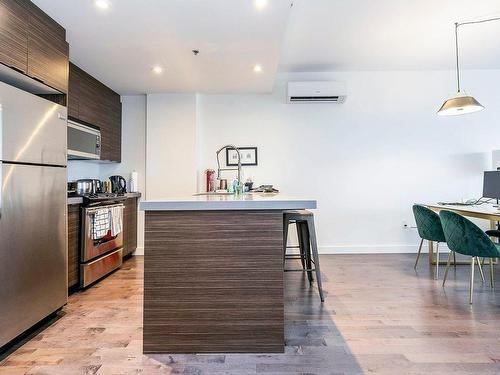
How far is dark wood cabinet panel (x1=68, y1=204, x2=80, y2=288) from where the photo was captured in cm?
272

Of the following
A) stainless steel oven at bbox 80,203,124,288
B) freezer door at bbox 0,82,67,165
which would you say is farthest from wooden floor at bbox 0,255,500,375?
freezer door at bbox 0,82,67,165

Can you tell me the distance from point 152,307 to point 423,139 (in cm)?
430

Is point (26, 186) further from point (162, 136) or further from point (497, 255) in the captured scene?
point (497, 255)

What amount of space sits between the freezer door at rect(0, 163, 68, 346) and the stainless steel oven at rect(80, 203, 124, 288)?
1.65 feet

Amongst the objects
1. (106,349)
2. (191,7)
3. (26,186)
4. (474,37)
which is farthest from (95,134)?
(474,37)

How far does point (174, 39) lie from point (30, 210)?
1826 millimetres

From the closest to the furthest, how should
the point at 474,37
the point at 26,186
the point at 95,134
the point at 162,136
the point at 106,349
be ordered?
the point at 106,349 < the point at 26,186 < the point at 474,37 < the point at 95,134 < the point at 162,136

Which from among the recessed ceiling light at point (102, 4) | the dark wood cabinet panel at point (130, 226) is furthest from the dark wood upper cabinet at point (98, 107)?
the recessed ceiling light at point (102, 4)

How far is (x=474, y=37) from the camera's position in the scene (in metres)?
3.37

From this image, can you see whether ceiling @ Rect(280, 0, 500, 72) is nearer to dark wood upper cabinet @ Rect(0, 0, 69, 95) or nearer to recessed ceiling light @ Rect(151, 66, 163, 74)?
recessed ceiling light @ Rect(151, 66, 163, 74)

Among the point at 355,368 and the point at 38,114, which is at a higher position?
the point at 38,114

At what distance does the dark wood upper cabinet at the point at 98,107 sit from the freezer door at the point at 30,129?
113 cm

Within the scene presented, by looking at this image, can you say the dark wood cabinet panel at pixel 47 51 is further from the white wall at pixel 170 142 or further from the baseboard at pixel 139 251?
the baseboard at pixel 139 251

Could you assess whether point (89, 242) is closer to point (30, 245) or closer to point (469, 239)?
point (30, 245)
